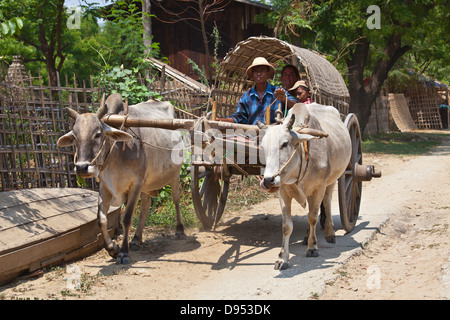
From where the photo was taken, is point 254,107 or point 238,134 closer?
point 238,134

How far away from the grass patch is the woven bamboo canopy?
7.73m

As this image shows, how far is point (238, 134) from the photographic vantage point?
519 centimetres

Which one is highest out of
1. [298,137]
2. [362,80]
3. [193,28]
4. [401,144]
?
[193,28]

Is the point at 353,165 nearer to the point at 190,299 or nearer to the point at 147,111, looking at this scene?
the point at 147,111

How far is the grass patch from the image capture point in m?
14.4

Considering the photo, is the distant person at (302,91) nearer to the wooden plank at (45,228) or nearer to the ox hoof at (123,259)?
the wooden plank at (45,228)

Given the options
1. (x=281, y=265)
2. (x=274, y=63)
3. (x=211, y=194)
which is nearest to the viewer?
(x=281, y=265)

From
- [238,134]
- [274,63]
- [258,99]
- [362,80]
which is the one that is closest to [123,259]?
[238,134]

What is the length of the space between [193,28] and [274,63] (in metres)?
8.89

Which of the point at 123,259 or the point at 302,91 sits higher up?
the point at 302,91

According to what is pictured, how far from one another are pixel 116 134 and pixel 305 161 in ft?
6.02

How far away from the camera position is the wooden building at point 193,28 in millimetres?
15375

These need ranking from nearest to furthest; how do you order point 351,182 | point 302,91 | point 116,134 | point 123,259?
1. point 116,134
2. point 123,259
3. point 302,91
4. point 351,182

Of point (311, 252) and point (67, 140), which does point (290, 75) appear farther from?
point (67, 140)
